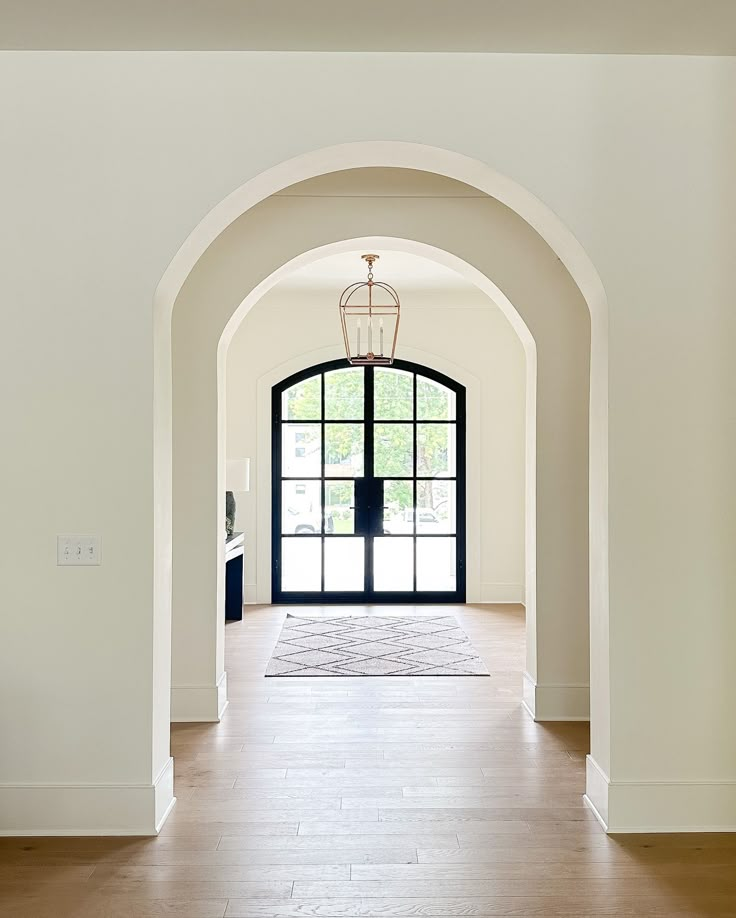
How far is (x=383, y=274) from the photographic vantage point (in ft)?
23.7

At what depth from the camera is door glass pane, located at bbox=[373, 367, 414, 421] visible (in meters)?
8.28

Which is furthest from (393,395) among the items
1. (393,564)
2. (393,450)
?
(393,564)

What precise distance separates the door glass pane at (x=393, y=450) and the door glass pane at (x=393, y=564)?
0.67 m

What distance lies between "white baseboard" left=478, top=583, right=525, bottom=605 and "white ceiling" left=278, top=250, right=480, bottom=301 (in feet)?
9.37

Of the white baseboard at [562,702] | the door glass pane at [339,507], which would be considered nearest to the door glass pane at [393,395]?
the door glass pane at [339,507]

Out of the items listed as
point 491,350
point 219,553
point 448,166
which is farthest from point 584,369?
point 491,350

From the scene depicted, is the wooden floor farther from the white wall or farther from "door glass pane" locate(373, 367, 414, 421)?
"door glass pane" locate(373, 367, 414, 421)

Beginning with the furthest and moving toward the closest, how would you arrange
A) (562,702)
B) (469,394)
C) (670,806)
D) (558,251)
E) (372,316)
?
1. (469,394)
2. (372,316)
3. (562,702)
4. (558,251)
5. (670,806)

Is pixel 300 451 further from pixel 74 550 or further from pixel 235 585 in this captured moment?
pixel 74 550

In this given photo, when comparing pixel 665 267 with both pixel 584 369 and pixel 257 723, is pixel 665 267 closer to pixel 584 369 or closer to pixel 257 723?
pixel 584 369

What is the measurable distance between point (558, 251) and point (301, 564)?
547cm

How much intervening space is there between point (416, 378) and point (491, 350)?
778 mm

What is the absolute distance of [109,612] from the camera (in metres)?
3.02

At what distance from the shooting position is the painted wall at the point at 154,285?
302 centimetres
